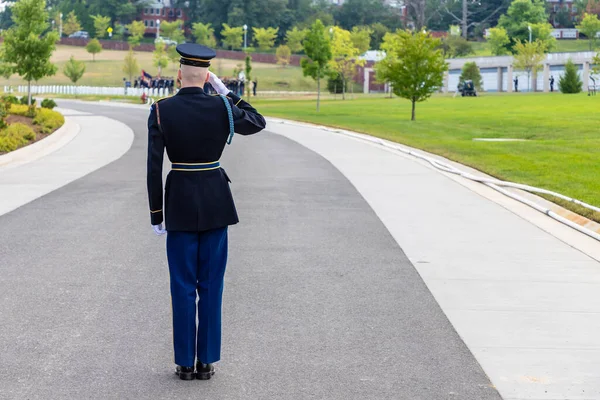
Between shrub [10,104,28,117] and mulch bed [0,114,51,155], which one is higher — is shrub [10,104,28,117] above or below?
above

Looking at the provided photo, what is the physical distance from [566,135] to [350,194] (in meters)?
16.1

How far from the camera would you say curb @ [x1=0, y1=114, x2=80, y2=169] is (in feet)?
74.1

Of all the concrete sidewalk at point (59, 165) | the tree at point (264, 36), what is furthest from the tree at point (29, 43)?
the tree at point (264, 36)

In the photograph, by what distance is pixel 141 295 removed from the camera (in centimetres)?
833

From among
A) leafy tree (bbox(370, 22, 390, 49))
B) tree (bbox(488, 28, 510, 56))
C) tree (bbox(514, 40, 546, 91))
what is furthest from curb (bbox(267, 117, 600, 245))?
leafy tree (bbox(370, 22, 390, 49))

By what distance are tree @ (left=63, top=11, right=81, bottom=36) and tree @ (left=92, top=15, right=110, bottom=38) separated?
10.1ft

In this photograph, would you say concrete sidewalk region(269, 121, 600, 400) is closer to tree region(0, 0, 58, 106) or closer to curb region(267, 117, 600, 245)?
curb region(267, 117, 600, 245)

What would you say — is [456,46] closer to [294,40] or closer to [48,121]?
[294,40]

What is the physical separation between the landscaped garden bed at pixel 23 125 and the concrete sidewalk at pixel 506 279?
12196mm

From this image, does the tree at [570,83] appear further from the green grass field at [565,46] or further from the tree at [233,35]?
the green grass field at [565,46]

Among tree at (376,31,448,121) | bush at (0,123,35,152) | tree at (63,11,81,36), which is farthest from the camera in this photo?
tree at (63,11,81,36)

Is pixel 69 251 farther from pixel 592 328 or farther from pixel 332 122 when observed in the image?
pixel 332 122

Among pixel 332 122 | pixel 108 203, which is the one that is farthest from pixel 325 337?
pixel 332 122

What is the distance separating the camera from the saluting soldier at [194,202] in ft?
19.4
